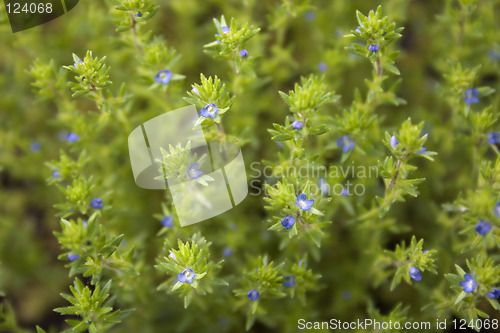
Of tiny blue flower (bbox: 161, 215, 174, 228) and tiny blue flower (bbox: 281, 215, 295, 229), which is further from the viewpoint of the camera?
tiny blue flower (bbox: 161, 215, 174, 228)

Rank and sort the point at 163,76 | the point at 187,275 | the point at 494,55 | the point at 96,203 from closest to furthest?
the point at 187,275 < the point at 96,203 < the point at 163,76 < the point at 494,55

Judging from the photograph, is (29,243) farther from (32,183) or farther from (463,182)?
(463,182)

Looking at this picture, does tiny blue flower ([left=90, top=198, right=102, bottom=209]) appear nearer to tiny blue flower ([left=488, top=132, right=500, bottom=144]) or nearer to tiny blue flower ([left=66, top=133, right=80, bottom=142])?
tiny blue flower ([left=66, top=133, right=80, bottom=142])

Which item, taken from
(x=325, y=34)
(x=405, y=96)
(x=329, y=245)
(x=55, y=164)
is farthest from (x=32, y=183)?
(x=405, y=96)

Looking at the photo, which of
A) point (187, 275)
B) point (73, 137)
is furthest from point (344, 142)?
point (73, 137)

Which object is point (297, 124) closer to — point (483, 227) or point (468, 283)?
point (483, 227)

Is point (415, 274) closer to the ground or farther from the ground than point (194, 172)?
closer to the ground

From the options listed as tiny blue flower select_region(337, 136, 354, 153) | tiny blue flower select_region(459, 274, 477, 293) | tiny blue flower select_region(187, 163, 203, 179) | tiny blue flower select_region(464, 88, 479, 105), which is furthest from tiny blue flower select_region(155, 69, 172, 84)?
tiny blue flower select_region(459, 274, 477, 293)
